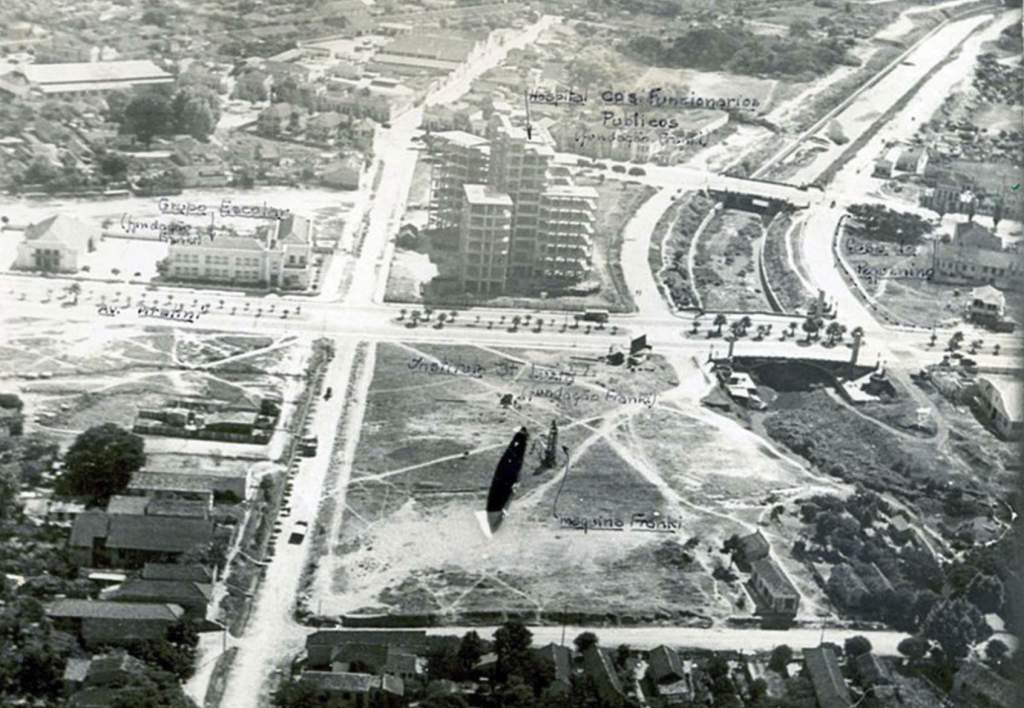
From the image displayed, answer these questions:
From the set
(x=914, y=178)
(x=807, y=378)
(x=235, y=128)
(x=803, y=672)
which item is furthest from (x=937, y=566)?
(x=235, y=128)

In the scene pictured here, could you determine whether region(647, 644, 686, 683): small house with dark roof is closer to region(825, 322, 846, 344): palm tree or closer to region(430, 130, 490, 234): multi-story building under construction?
region(825, 322, 846, 344): palm tree

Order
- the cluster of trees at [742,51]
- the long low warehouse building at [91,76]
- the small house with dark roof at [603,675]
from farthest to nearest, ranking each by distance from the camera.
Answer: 1. the cluster of trees at [742,51]
2. the long low warehouse building at [91,76]
3. the small house with dark roof at [603,675]

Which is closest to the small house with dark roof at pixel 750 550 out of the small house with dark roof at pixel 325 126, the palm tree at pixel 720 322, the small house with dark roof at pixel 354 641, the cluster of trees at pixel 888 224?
the small house with dark roof at pixel 354 641

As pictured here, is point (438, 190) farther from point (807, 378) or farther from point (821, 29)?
point (821, 29)

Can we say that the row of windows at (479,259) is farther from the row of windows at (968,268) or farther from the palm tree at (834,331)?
the row of windows at (968,268)

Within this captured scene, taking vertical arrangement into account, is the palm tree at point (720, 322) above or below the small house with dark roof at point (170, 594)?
above
